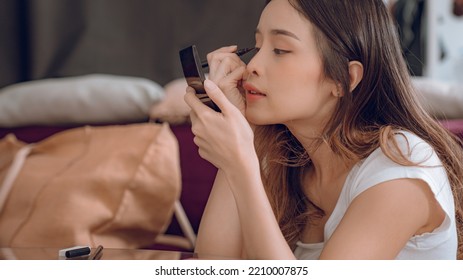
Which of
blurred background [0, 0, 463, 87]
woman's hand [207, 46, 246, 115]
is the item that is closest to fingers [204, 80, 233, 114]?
woman's hand [207, 46, 246, 115]

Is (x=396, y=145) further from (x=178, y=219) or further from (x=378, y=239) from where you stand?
(x=178, y=219)

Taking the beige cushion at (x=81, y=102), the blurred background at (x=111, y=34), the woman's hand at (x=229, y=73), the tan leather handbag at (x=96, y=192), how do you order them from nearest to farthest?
the woman's hand at (x=229, y=73) → the tan leather handbag at (x=96, y=192) → the beige cushion at (x=81, y=102) → the blurred background at (x=111, y=34)

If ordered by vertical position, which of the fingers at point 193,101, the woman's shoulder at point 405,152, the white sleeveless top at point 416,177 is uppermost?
the fingers at point 193,101

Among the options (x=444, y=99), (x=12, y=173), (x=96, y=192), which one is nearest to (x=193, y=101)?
(x=96, y=192)

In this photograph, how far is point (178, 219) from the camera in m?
1.58

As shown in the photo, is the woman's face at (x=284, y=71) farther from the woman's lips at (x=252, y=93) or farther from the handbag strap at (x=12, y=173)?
the handbag strap at (x=12, y=173)

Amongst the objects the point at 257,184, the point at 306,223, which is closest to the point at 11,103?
the point at 306,223

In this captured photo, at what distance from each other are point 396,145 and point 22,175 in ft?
2.89

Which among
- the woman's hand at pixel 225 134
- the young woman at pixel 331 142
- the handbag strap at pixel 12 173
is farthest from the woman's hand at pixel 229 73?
the handbag strap at pixel 12 173

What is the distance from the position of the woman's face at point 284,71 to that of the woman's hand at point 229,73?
0.11 ft

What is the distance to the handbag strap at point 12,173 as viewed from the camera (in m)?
1.44

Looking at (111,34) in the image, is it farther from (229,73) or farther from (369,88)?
(369,88)

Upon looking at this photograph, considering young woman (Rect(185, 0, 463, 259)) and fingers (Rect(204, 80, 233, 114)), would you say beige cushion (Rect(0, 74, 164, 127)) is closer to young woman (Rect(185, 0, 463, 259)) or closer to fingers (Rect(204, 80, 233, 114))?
young woman (Rect(185, 0, 463, 259))

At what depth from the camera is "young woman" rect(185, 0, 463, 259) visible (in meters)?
0.83
